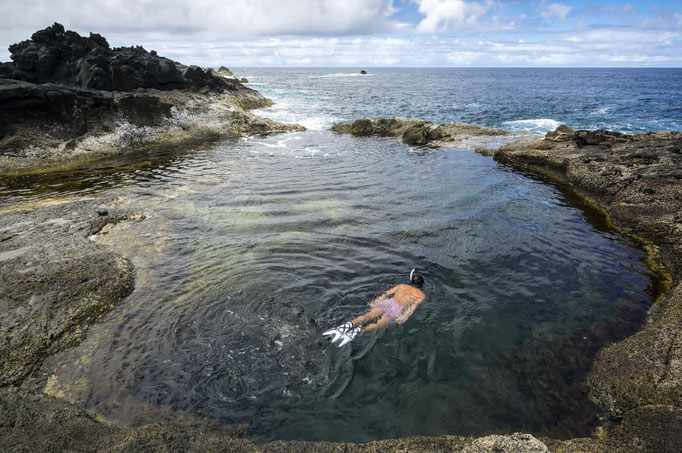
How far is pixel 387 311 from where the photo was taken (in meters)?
7.60

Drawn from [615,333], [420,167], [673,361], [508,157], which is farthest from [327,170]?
[673,361]

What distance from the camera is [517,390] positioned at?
228 inches

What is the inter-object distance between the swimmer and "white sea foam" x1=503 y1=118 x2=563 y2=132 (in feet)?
103

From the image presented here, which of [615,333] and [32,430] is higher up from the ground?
[32,430]

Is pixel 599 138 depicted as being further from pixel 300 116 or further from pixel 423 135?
pixel 300 116

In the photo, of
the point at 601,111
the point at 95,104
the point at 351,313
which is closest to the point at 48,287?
the point at 351,313

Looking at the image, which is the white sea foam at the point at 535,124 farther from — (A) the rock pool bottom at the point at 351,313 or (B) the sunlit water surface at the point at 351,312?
(A) the rock pool bottom at the point at 351,313

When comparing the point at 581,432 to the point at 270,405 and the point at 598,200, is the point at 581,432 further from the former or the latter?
the point at 598,200

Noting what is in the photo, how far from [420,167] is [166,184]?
13.5m

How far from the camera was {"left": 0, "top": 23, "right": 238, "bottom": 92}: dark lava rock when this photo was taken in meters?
29.2

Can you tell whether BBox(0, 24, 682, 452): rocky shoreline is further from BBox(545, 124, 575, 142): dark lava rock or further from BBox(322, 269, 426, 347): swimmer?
BBox(322, 269, 426, 347): swimmer

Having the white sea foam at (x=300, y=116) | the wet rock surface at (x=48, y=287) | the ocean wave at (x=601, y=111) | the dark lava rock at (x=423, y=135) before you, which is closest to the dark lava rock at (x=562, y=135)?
the dark lava rock at (x=423, y=135)

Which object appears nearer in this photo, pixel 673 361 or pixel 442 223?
pixel 673 361

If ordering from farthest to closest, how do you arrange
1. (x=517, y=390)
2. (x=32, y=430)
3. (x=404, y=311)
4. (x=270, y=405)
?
(x=404, y=311) → (x=517, y=390) → (x=270, y=405) → (x=32, y=430)
